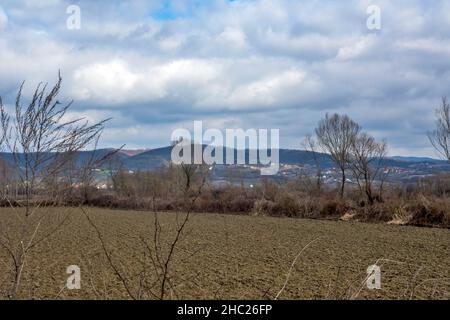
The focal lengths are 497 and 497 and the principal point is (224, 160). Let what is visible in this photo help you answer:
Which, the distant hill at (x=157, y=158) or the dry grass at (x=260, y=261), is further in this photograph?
the dry grass at (x=260, y=261)

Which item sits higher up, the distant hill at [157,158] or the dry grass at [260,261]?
the distant hill at [157,158]

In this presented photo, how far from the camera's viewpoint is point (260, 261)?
20.7m

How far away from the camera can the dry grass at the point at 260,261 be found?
12.9m

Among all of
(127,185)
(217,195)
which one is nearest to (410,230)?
(217,195)

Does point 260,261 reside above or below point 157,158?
below

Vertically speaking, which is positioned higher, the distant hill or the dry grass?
the distant hill

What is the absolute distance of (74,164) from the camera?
21.4ft

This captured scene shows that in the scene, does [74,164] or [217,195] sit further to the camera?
[217,195]

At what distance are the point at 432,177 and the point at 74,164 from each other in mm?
63804

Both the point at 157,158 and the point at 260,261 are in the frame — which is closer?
the point at 157,158

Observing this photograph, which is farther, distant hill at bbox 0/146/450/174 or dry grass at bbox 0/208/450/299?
dry grass at bbox 0/208/450/299

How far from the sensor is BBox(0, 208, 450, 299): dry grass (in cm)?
1295
